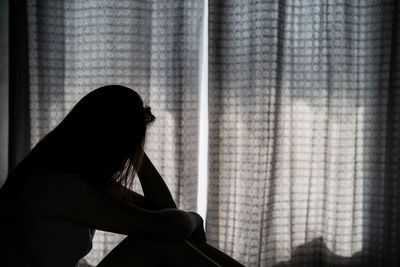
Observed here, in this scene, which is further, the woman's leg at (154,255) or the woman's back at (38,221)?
the woman's leg at (154,255)

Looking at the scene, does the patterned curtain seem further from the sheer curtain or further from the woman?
the woman

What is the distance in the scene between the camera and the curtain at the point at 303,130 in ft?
6.32

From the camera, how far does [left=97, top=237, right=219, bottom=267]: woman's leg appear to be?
50.4 inches

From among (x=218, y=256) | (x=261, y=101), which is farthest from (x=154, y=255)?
(x=261, y=101)

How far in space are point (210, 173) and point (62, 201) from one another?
99 centimetres

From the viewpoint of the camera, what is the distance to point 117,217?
42.1 inches

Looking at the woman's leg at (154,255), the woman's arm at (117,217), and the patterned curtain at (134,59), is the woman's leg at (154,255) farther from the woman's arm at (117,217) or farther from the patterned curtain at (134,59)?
the patterned curtain at (134,59)

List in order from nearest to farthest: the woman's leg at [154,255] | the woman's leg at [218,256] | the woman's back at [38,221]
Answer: the woman's back at [38,221]
the woman's leg at [154,255]
the woman's leg at [218,256]

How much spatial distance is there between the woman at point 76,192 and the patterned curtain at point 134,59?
2.43 feet

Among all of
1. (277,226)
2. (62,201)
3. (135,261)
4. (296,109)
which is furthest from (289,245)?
(62,201)

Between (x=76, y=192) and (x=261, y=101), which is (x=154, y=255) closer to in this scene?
(x=76, y=192)

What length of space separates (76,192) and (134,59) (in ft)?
3.26

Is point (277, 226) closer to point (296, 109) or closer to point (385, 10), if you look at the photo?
point (296, 109)

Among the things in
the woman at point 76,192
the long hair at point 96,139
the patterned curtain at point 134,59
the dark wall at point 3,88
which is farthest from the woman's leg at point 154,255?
the dark wall at point 3,88
